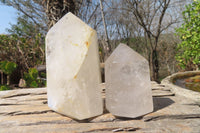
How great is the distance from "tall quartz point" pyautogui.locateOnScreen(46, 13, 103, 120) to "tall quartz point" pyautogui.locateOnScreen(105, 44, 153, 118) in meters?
0.06

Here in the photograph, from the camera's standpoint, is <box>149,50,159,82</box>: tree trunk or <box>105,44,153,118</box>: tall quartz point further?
<box>149,50,159,82</box>: tree trunk

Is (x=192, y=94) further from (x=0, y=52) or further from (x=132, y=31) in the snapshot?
(x=132, y=31)

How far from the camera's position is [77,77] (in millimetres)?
456

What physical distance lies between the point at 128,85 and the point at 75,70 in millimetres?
204

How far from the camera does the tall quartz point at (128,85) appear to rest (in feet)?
1.53

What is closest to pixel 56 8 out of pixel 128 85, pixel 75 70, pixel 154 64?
pixel 75 70

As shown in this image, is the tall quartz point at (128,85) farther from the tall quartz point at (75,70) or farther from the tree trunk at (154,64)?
the tree trunk at (154,64)

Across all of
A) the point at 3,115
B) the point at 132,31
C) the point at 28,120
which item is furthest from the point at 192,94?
the point at 132,31

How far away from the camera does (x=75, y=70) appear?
46cm

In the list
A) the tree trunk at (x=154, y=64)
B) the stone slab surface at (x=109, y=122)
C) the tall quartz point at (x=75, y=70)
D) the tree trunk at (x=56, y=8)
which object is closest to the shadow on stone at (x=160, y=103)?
the stone slab surface at (x=109, y=122)

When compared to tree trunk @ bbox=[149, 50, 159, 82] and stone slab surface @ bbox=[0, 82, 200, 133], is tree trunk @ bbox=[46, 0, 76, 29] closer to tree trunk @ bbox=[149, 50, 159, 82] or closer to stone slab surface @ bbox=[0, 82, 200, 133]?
stone slab surface @ bbox=[0, 82, 200, 133]

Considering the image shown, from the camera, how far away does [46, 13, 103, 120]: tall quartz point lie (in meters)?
0.46

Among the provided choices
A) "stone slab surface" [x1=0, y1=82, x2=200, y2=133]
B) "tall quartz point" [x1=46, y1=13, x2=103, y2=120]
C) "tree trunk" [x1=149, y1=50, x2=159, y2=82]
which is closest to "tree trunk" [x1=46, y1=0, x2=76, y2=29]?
"tall quartz point" [x1=46, y1=13, x2=103, y2=120]

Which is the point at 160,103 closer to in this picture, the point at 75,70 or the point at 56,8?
the point at 75,70
